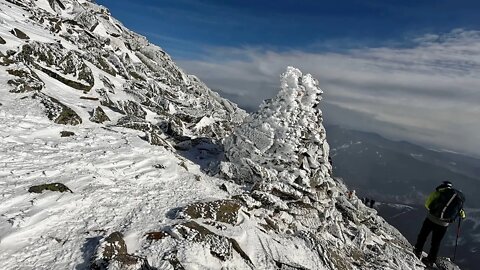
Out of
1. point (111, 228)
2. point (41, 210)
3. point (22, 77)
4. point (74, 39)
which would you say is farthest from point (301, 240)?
point (74, 39)

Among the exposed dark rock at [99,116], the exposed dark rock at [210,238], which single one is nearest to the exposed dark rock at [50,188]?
the exposed dark rock at [210,238]

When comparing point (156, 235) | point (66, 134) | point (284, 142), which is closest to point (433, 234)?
point (284, 142)

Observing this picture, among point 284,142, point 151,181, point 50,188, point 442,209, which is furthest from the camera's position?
point 284,142

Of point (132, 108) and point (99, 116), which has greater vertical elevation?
point (132, 108)

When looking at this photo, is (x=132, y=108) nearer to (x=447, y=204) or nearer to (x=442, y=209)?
(x=442, y=209)

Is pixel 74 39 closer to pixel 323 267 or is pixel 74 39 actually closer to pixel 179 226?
pixel 179 226

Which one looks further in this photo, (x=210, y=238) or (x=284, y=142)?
(x=284, y=142)

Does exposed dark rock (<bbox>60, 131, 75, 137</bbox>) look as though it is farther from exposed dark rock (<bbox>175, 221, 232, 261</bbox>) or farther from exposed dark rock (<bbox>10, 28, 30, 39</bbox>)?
exposed dark rock (<bbox>10, 28, 30, 39</bbox>)
